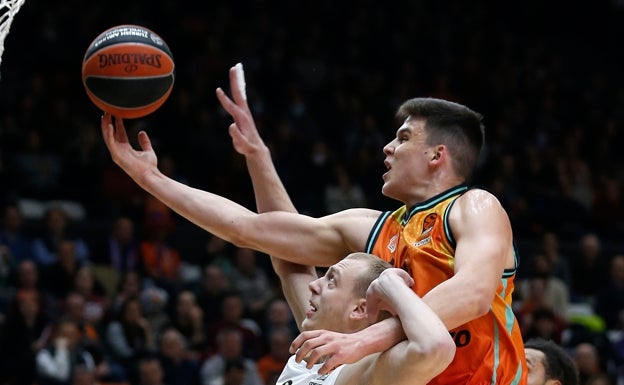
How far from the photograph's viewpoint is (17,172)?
37.3ft

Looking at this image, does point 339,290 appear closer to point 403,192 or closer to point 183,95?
point 403,192

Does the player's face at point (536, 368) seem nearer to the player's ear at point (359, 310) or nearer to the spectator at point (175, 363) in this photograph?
the player's ear at point (359, 310)

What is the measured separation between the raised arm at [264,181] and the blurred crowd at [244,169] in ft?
13.2

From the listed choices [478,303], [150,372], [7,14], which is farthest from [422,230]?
[150,372]

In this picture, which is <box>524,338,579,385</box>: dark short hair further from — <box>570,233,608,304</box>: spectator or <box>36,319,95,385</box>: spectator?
<box>570,233,608,304</box>: spectator

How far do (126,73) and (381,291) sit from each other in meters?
1.80

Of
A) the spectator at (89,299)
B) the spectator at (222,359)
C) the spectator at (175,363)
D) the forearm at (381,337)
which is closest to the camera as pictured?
the forearm at (381,337)

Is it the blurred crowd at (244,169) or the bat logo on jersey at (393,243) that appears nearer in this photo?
the bat logo on jersey at (393,243)

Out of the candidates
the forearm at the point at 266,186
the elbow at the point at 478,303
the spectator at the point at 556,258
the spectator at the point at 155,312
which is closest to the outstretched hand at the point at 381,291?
the elbow at the point at 478,303

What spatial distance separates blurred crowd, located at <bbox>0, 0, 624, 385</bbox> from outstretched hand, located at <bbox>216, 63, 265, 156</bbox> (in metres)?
4.04

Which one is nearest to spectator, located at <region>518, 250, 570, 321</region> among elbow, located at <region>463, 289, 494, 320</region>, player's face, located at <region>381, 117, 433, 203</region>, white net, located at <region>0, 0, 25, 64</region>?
player's face, located at <region>381, 117, 433, 203</region>

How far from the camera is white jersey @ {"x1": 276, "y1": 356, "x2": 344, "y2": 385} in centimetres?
406

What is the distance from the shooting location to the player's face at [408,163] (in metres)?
4.48

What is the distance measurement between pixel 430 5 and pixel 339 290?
14.6 metres
